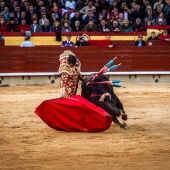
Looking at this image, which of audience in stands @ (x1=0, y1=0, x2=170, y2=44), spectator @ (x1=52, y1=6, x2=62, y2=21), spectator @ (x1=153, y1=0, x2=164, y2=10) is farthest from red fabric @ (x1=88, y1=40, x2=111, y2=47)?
spectator @ (x1=153, y1=0, x2=164, y2=10)

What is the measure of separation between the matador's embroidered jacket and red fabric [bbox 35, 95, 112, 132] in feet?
0.84

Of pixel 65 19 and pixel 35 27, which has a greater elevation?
pixel 65 19

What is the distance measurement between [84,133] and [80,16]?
7.52m

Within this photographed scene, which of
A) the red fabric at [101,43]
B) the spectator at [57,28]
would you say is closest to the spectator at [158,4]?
the red fabric at [101,43]

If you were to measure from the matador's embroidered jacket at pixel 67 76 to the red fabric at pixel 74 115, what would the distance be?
0.26 m

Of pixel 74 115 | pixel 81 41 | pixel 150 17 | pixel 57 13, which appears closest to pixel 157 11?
pixel 150 17

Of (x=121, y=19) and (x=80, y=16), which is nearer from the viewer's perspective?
(x=80, y=16)

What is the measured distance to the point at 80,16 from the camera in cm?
1585

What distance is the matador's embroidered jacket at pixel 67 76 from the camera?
29.3 ft

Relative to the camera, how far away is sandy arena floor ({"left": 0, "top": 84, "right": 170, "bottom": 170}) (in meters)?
6.59

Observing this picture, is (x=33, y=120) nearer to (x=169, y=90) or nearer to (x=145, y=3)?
(x=169, y=90)

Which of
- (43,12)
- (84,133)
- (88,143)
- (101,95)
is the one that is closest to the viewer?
(88,143)

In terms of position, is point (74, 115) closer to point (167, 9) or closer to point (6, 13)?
point (6, 13)

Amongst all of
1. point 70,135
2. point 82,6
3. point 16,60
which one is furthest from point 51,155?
point 82,6
